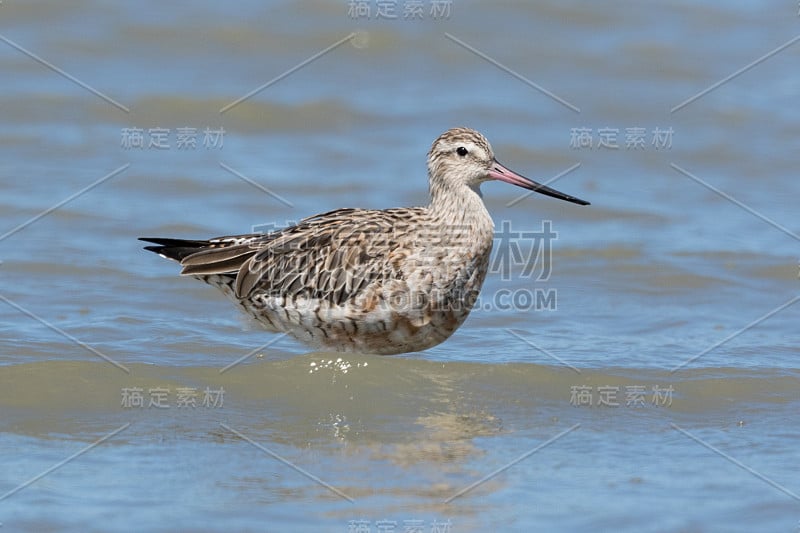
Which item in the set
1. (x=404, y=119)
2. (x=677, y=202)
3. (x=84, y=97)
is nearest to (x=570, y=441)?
(x=677, y=202)

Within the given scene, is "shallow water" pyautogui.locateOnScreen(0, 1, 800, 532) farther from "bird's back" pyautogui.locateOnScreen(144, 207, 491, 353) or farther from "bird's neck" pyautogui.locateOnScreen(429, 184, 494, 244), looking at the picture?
"bird's neck" pyautogui.locateOnScreen(429, 184, 494, 244)

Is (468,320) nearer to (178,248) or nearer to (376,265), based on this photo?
(376,265)

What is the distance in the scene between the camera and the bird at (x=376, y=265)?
8.80 m

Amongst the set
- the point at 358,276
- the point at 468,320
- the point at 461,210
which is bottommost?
the point at 468,320

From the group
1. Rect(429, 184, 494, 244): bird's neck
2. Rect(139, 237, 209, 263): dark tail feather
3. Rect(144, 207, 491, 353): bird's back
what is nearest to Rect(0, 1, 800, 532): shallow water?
Rect(144, 207, 491, 353): bird's back

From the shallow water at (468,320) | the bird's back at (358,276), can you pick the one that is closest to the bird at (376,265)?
the bird's back at (358,276)

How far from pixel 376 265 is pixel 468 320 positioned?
6.04 ft

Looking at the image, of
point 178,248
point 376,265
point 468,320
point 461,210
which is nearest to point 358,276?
point 376,265

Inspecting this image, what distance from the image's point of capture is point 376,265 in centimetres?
888

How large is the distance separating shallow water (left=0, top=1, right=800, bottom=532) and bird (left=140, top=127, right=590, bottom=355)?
0.34 metres

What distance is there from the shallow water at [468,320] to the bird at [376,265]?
0.34m

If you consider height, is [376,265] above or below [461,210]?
below

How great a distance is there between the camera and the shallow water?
7090 mm

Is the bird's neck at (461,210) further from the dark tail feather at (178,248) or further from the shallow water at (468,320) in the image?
the dark tail feather at (178,248)
